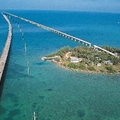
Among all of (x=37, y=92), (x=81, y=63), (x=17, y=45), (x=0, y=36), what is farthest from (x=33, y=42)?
(x=37, y=92)

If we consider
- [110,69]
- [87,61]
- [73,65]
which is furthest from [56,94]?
[87,61]

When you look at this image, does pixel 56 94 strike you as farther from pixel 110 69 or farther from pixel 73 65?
pixel 110 69

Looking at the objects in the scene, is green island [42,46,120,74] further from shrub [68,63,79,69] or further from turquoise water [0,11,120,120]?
turquoise water [0,11,120,120]

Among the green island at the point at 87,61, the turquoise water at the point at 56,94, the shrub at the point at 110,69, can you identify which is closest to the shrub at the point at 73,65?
the green island at the point at 87,61

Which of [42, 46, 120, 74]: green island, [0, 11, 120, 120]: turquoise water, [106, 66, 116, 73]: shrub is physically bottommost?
[0, 11, 120, 120]: turquoise water

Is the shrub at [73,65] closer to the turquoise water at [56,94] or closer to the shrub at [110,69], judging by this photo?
the turquoise water at [56,94]

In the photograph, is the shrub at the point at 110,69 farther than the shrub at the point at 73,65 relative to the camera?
No

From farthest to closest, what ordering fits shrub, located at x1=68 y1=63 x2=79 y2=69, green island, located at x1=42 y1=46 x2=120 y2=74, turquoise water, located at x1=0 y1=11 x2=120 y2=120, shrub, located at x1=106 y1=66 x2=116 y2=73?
1. shrub, located at x1=68 y1=63 x2=79 y2=69
2. green island, located at x1=42 y1=46 x2=120 y2=74
3. shrub, located at x1=106 y1=66 x2=116 y2=73
4. turquoise water, located at x1=0 y1=11 x2=120 y2=120

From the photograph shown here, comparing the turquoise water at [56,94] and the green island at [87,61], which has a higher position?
the green island at [87,61]

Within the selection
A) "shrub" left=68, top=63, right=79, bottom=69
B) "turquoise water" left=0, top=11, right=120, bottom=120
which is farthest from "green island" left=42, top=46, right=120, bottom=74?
"turquoise water" left=0, top=11, right=120, bottom=120
